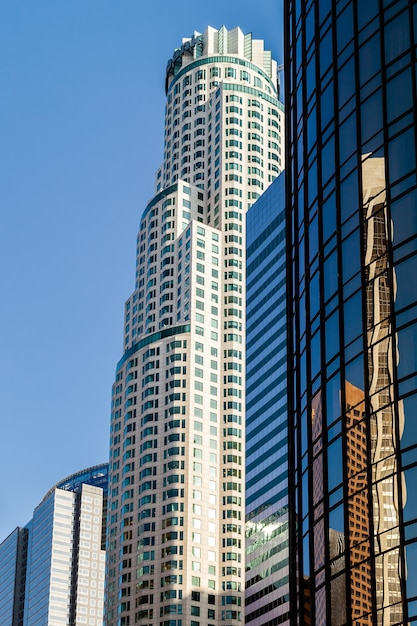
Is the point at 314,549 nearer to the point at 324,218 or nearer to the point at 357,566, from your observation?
the point at 357,566

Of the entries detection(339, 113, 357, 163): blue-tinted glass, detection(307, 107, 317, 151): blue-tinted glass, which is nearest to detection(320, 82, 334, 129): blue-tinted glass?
detection(307, 107, 317, 151): blue-tinted glass

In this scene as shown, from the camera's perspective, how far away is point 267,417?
165625 mm

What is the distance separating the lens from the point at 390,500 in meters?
46.1

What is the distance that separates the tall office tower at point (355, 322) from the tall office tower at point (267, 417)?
313 ft

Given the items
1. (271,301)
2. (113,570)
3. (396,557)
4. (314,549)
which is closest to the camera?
(396,557)

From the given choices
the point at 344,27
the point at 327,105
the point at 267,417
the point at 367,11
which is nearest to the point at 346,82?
the point at 327,105

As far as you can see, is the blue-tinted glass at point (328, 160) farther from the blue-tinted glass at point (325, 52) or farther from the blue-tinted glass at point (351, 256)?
the blue-tinted glass at point (351, 256)

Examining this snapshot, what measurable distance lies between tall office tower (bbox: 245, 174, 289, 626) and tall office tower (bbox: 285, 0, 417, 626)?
313 feet

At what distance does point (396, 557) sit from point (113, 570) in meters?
154

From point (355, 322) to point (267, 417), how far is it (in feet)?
376

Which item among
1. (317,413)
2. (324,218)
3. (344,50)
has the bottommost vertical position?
(317,413)

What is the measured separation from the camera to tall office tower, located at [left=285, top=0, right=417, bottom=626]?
46438mm

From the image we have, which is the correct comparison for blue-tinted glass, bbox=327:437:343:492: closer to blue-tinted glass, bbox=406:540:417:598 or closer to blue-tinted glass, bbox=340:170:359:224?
blue-tinted glass, bbox=406:540:417:598

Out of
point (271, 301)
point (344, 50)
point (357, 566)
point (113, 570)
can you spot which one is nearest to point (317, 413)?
point (357, 566)
